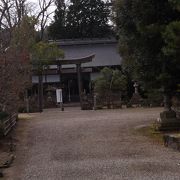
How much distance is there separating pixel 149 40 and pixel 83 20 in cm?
3739

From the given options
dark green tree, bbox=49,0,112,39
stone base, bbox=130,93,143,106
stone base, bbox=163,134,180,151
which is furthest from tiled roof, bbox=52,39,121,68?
stone base, bbox=163,134,180,151

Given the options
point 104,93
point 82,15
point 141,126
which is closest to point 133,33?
point 141,126

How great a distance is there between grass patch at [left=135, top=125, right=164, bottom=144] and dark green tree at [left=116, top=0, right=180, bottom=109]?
1451 mm

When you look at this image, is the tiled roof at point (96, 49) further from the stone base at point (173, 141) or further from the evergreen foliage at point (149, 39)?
the stone base at point (173, 141)

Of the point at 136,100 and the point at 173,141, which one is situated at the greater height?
the point at 136,100

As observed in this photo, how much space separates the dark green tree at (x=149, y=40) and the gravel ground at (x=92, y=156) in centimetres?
225

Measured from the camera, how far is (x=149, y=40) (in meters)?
18.9

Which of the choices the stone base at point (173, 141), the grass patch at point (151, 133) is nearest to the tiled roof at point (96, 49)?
the grass patch at point (151, 133)

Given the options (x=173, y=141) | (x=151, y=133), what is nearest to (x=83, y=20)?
(x=151, y=133)

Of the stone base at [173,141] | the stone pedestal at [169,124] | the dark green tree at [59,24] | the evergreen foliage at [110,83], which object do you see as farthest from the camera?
the dark green tree at [59,24]

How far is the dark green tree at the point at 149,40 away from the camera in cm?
1834

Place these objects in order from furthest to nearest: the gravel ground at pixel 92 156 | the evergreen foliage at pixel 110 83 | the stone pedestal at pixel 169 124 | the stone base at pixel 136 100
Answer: the evergreen foliage at pixel 110 83, the stone base at pixel 136 100, the stone pedestal at pixel 169 124, the gravel ground at pixel 92 156

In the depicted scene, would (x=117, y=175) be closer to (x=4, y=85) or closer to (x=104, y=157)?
(x=104, y=157)

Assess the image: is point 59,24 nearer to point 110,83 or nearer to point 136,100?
point 110,83
